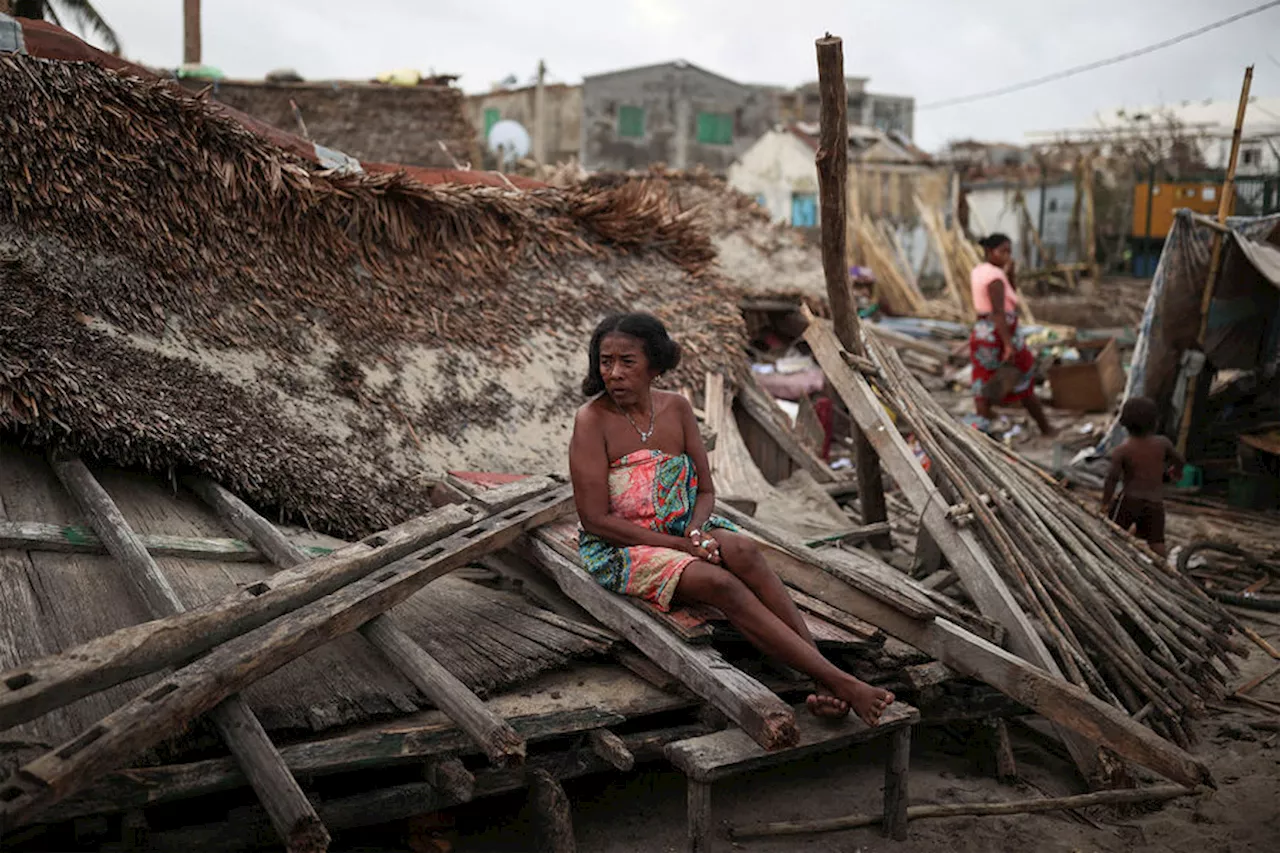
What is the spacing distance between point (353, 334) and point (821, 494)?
2743 millimetres

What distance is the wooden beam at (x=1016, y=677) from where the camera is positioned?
3.05 meters

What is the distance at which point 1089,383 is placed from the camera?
10297 millimetres

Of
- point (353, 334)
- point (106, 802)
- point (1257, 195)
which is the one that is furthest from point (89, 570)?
point (1257, 195)

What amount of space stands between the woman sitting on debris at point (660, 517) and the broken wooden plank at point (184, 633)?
23.8 inches

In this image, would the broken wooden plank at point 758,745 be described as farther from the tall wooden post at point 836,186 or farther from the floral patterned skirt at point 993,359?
the floral patterned skirt at point 993,359

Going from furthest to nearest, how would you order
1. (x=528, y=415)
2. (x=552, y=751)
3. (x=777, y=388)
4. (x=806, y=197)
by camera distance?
1. (x=806, y=197)
2. (x=777, y=388)
3. (x=528, y=415)
4. (x=552, y=751)

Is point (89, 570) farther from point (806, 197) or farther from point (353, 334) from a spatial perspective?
point (806, 197)

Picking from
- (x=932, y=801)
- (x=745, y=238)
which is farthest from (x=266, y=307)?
(x=745, y=238)

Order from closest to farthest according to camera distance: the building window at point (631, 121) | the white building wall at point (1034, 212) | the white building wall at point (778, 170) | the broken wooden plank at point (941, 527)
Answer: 1. the broken wooden plank at point (941, 527)
2. the white building wall at point (1034, 212)
3. the white building wall at point (778, 170)
4. the building window at point (631, 121)

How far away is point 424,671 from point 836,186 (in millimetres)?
2655

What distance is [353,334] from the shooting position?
531 cm

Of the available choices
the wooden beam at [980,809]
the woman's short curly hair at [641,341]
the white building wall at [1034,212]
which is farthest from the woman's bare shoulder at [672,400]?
the white building wall at [1034,212]

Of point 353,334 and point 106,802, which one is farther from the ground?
point 353,334

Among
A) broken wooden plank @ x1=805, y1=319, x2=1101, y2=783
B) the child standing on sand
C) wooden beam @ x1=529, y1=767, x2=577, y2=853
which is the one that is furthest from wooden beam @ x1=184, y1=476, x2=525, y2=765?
the child standing on sand
